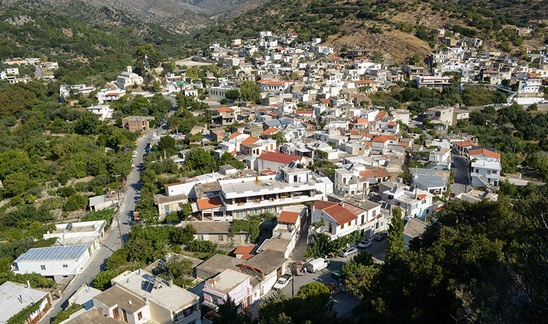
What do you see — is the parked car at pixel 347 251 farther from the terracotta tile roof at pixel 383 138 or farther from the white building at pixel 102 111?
the white building at pixel 102 111

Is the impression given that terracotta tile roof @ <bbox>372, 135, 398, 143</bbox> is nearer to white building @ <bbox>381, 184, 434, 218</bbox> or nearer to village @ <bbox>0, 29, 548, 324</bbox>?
village @ <bbox>0, 29, 548, 324</bbox>

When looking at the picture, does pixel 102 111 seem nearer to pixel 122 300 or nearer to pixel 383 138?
pixel 383 138

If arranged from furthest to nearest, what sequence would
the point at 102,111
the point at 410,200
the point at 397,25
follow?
the point at 397,25
the point at 102,111
the point at 410,200

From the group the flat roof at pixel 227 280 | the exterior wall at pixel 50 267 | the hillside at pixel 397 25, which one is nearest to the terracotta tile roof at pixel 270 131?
the exterior wall at pixel 50 267

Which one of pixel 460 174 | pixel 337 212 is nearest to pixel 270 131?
pixel 337 212

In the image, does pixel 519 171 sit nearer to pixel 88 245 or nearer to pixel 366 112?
pixel 366 112

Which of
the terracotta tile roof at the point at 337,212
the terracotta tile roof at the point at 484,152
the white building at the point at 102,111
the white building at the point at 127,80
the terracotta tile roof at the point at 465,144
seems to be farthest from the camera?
the white building at the point at 127,80

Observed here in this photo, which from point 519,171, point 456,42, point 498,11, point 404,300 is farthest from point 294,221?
point 498,11
